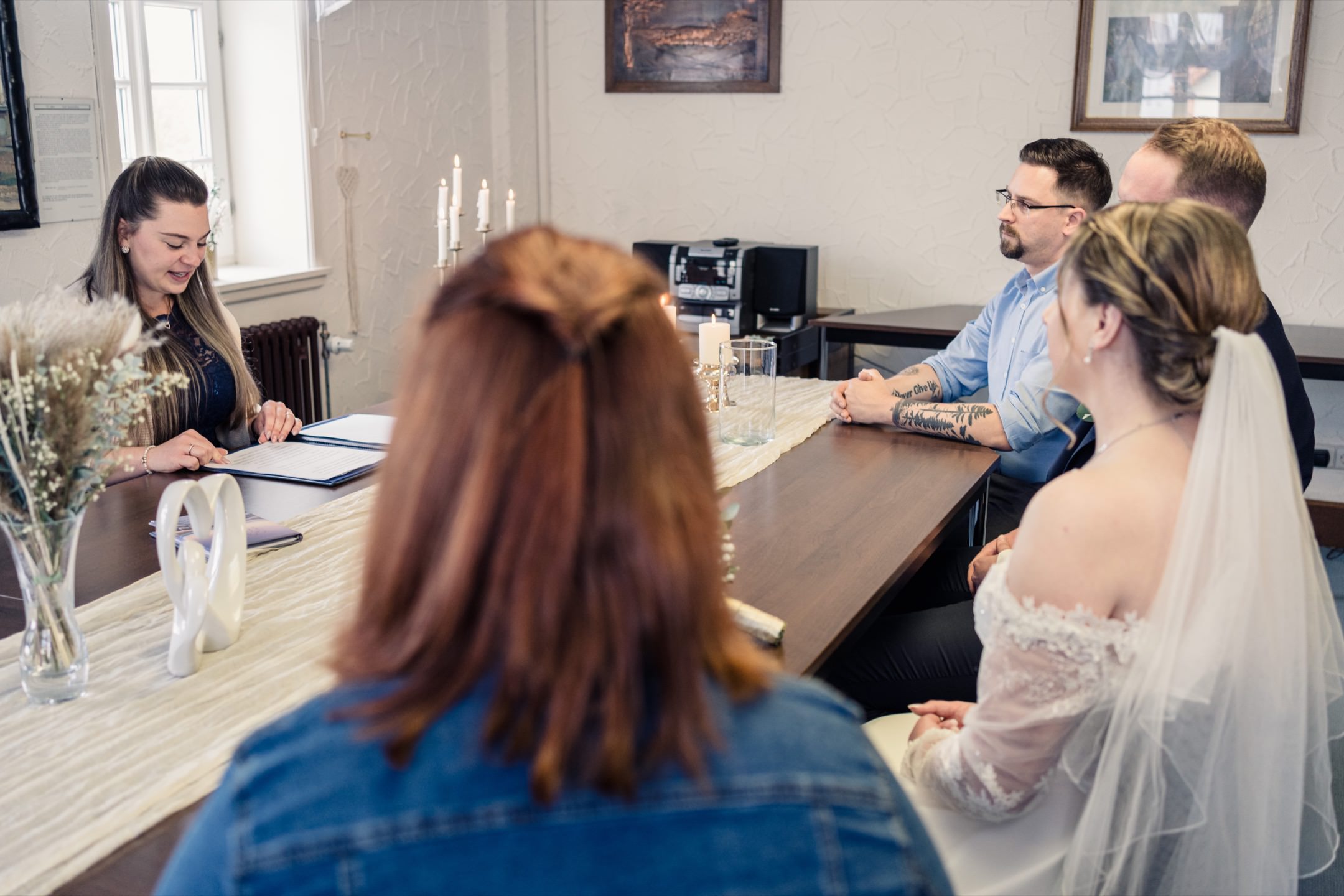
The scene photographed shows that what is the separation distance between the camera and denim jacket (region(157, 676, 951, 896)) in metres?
0.64

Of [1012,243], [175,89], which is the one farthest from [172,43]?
[1012,243]

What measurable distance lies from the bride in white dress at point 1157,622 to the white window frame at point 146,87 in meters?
2.61

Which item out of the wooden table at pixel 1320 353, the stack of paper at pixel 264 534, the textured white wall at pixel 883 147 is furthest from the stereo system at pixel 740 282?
the stack of paper at pixel 264 534

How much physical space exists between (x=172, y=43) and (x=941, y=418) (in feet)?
8.49

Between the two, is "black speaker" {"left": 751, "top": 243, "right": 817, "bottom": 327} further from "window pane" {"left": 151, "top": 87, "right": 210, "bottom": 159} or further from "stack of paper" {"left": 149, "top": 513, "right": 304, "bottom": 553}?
"stack of paper" {"left": 149, "top": 513, "right": 304, "bottom": 553}

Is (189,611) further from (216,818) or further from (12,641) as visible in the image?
(216,818)

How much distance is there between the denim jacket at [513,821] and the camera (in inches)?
25.1

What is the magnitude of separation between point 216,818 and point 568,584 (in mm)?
260

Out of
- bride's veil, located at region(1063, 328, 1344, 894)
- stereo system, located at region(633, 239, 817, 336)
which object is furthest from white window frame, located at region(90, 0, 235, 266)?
bride's veil, located at region(1063, 328, 1344, 894)

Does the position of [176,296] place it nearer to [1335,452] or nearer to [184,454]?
[184,454]

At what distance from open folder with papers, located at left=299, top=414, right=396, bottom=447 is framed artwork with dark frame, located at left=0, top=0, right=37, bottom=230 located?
39.9 inches

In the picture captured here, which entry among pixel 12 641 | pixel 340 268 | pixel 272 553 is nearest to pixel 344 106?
pixel 340 268

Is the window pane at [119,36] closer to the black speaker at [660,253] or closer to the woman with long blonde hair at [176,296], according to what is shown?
the woman with long blonde hair at [176,296]

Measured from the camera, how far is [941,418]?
7.97 feet
